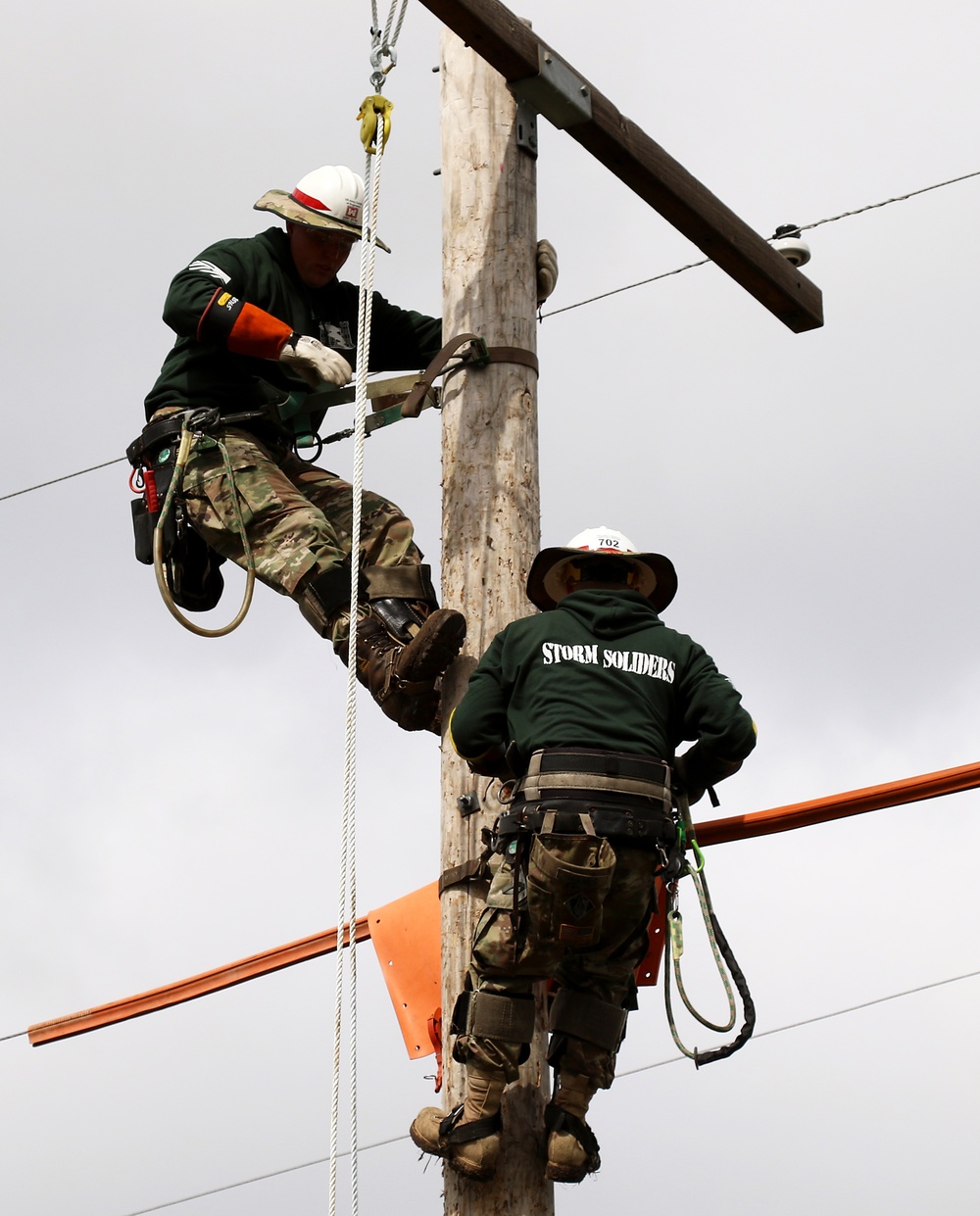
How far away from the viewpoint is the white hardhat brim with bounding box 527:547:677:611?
4887 mm

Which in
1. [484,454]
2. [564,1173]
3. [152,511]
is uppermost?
[152,511]

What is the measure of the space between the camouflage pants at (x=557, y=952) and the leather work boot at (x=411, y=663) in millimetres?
583

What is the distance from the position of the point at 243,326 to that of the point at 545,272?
37.4 inches

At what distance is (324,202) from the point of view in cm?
616

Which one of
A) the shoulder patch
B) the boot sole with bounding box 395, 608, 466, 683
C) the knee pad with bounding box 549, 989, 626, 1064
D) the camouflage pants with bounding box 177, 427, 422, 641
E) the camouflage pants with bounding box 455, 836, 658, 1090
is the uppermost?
the shoulder patch

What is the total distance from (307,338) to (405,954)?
75.0 inches

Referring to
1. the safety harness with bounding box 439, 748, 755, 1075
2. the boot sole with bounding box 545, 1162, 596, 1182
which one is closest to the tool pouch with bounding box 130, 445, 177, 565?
the safety harness with bounding box 439, 748, 755, 1075

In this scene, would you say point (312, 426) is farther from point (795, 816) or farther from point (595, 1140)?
point (595, 1140)

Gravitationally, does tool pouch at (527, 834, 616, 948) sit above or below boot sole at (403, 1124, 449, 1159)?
above

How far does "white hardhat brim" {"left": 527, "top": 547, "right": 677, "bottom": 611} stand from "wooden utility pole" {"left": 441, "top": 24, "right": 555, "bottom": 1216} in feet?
0.28

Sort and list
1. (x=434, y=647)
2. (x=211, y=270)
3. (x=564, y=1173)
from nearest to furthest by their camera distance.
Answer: (x=564, y=1173) → (x=434, y=647) → (x=211, y=270)

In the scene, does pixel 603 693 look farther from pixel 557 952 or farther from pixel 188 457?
pixel 188 457

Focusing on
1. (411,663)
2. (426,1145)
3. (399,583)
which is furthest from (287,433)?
(426,1145)

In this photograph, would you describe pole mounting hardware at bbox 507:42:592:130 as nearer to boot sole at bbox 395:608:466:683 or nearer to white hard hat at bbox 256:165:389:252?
white hard hat at bbox 256:165:389:252
